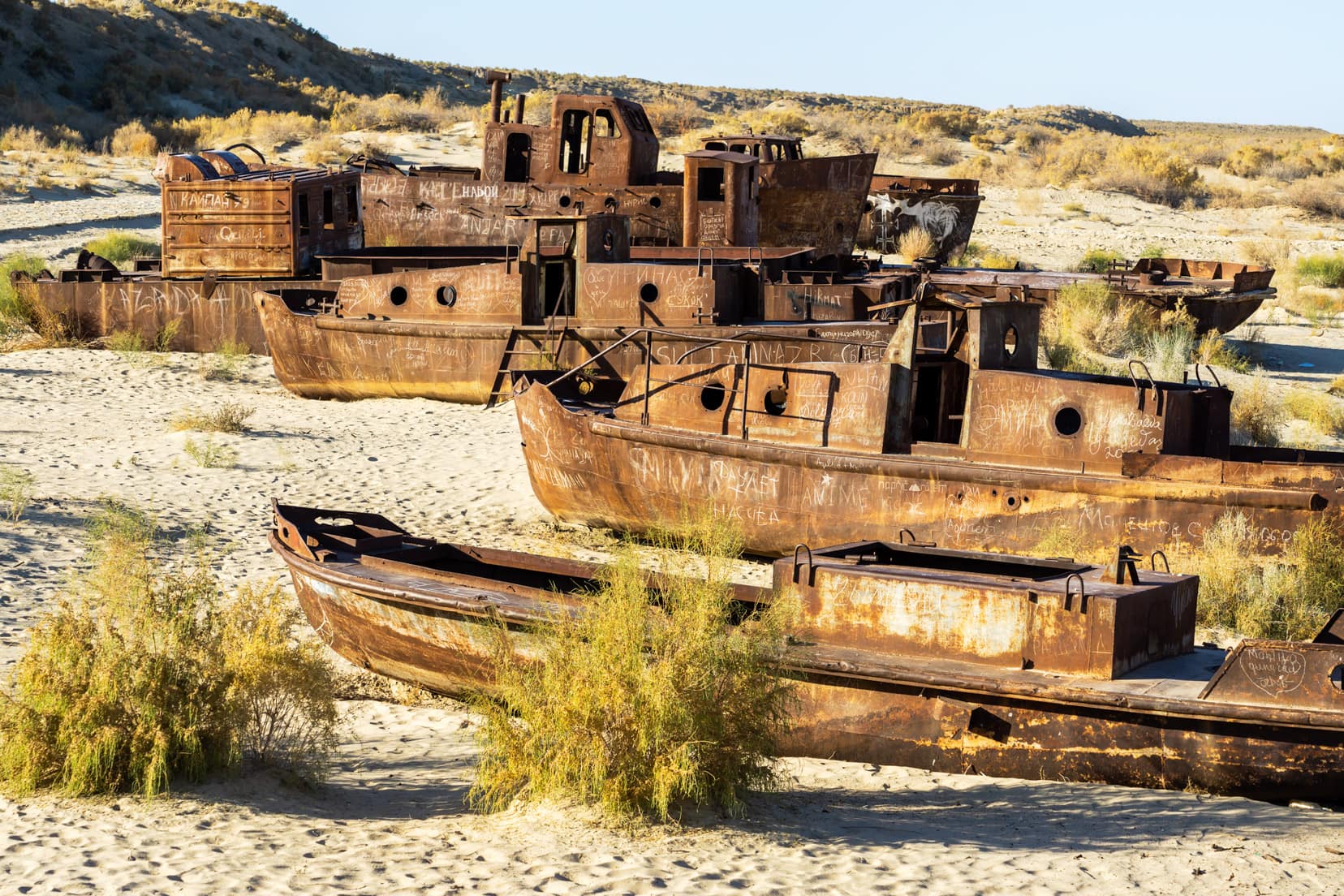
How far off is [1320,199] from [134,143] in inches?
1330

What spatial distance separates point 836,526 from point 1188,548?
2616mm

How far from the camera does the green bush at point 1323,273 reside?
3203 cm

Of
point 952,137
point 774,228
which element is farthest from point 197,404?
point 952,137

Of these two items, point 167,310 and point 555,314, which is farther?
point 167,310

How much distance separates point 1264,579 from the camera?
11.1 meters

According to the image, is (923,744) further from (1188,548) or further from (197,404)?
(197,404)

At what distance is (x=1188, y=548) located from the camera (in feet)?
37.0

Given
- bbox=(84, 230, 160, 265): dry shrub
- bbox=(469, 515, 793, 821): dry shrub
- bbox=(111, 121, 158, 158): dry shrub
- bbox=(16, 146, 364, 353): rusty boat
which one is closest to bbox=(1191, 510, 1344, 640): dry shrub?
bbox=(469, 515, 793, 821): dry shrub

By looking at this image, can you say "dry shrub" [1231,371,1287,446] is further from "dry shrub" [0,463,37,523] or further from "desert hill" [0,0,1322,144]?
"desert hill" [0,0,1322,144]

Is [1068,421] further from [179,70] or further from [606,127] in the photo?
[179,70]

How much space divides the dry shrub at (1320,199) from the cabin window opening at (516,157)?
93.1 feet

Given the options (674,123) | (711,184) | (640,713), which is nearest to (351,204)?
(711,184)

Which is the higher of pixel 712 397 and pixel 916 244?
pixel 916 244

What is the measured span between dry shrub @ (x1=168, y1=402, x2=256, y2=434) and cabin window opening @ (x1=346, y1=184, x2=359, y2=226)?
606 cm
